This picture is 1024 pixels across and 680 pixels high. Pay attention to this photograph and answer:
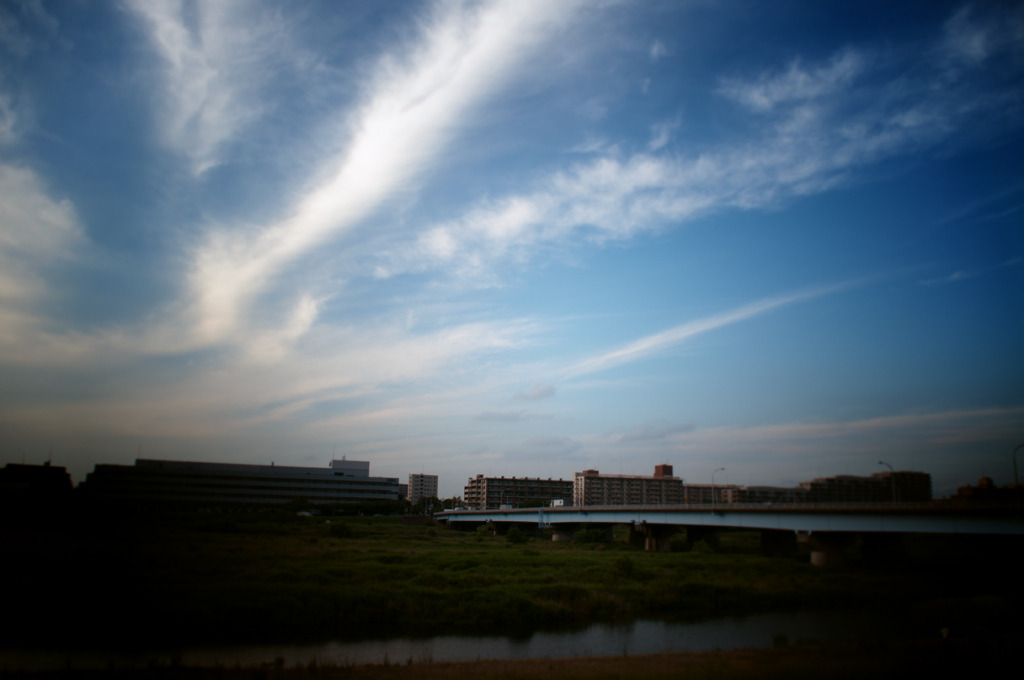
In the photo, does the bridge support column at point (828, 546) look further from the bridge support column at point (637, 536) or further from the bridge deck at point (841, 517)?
the bridge support column at point (637, 536)

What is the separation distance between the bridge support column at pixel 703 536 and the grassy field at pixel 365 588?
13206 mm

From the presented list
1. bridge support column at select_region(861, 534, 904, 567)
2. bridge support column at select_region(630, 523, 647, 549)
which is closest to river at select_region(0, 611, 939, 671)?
bridge support column at select_region(861, 534, 904, 567)

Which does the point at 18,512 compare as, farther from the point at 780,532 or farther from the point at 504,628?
the point at 780,532

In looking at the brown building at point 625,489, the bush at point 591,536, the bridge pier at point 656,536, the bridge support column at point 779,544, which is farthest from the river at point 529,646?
the brown building at point 625,489

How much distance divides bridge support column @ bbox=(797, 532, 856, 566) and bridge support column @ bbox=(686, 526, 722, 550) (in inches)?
709

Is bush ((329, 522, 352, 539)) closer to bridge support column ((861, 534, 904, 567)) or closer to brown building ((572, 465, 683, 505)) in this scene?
bridge support column ((861, 534, 904, 567))

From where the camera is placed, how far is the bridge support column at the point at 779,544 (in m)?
54.9

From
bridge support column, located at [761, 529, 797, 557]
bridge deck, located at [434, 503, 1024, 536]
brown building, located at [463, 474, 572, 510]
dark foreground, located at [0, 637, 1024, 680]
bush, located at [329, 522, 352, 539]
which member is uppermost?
bridge deck, located at [434, 503, 1024, 536]

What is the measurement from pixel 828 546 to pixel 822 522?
3152 millimetres

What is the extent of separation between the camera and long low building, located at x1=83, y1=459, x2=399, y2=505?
5331 centimetres

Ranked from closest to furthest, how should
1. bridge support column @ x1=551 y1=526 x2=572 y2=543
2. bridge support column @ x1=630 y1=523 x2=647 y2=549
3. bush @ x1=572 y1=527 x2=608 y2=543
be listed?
1. bridge support column @ x1=630 y1=523 x2=647 y2=549
2. bush @ x1=572 y1=527 x2=608 y2=543
3. bridge support column @ x1=551 y1=526 x2=572 y2=543

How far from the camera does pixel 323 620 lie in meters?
30.2

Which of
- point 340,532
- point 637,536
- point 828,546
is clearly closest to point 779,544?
point 828,546

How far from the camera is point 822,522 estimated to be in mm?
46719
